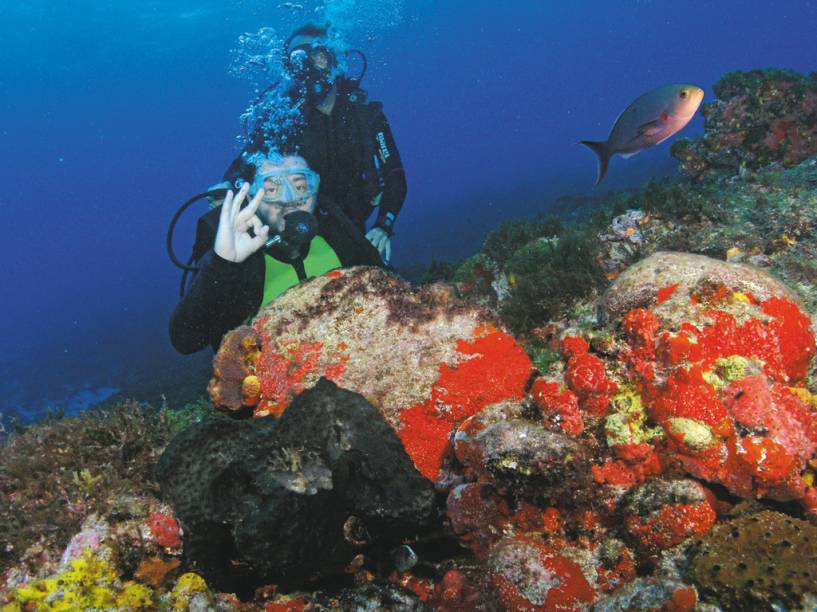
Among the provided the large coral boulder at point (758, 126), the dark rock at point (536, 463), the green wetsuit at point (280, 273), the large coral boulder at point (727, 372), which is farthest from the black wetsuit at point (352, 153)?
the large coral boulder at point (758, 126)

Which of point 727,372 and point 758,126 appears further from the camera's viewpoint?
point 758,126

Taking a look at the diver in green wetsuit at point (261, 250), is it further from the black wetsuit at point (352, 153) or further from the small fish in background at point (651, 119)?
the small fish in background at point (651, 119)

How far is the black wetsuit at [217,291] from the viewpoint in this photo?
450cm

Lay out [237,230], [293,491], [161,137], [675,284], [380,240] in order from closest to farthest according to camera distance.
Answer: [293,491]
[675,284]
[237,230]
[380,240]
[161,137]

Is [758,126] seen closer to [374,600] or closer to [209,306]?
[209,306]

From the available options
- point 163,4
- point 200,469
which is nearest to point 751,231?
point 200,469

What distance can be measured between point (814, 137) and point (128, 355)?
29.8 m

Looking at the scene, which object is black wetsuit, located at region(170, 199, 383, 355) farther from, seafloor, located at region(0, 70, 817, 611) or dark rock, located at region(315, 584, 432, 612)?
dark rock, located at region(315, 584, 432, 612)

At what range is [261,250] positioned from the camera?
4852 millimetres

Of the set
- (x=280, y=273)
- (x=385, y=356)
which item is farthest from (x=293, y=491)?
(x=280, y=273)

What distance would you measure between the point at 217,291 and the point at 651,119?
4.51 metres

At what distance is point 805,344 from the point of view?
104 inches

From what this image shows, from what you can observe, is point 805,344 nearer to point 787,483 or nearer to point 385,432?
point 787,483

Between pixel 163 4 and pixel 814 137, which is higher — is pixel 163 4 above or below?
above
